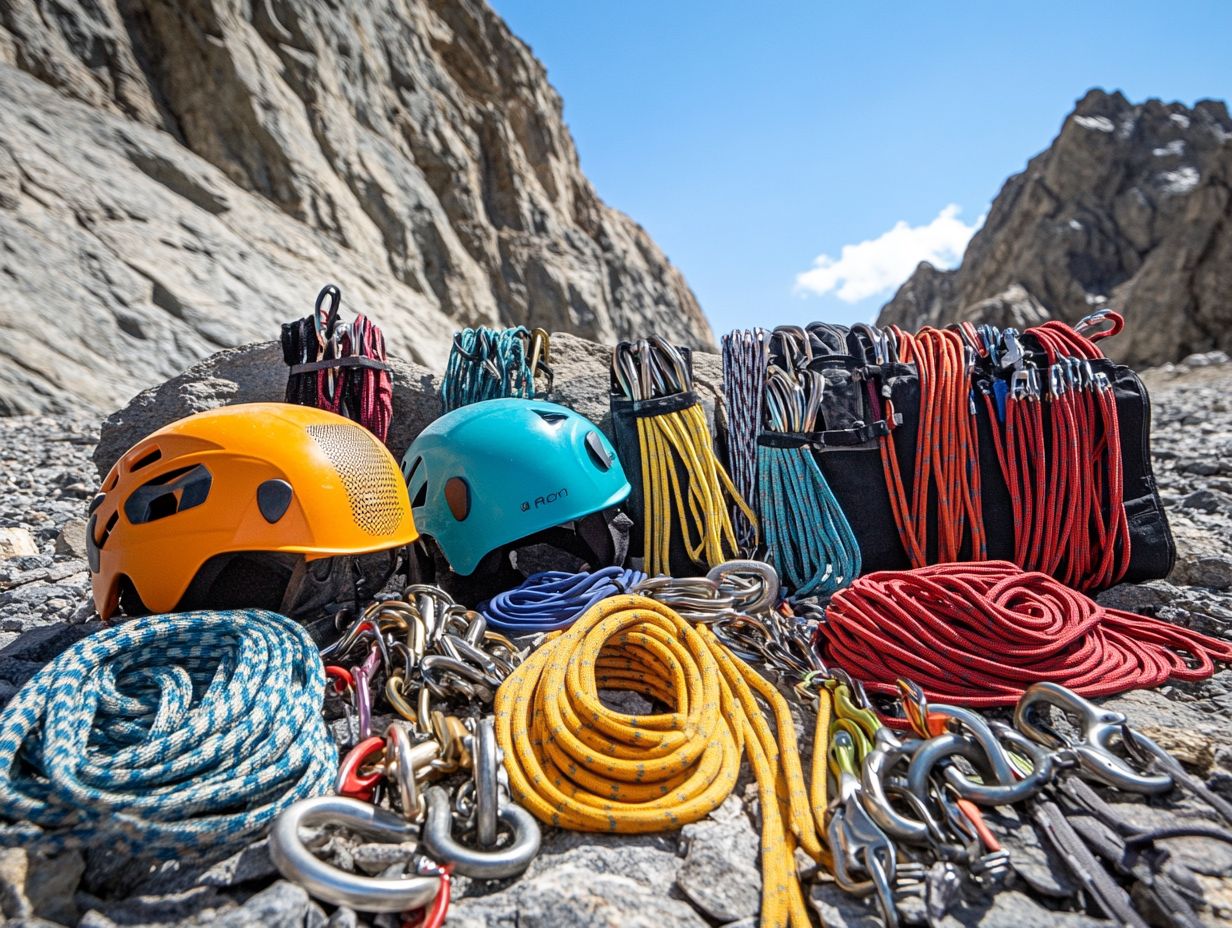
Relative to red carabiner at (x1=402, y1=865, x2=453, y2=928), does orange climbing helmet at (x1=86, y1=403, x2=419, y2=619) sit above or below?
above

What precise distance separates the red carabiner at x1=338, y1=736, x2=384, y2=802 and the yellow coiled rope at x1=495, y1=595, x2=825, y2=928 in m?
0.29

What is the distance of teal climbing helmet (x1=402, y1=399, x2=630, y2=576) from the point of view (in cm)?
268

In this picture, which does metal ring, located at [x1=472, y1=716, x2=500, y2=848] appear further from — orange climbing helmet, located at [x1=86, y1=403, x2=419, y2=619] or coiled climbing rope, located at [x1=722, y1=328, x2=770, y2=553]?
coiled climbing rope, located at [x1=722, y1=328, x2=770, y2=553]

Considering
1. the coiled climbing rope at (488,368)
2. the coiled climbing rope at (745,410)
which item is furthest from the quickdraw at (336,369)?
the coiled climbing rope at (745,410)

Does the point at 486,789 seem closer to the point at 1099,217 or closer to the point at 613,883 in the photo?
the point at 613,883

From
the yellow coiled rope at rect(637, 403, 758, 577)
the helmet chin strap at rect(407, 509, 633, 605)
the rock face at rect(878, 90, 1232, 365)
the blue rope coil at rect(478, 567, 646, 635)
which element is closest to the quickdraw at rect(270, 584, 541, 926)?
the blue rope coil at rect(478, 567, 646, 635)

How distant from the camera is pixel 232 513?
2.07 meters

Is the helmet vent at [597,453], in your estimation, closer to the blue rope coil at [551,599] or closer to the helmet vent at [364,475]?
the blue rope coil at [551,599]

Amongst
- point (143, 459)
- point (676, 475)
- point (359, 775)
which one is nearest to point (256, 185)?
point (143, 459)

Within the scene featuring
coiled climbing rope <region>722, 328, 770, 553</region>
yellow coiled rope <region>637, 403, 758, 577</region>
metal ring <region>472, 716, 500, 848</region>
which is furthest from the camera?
coiled climbing rope <region>722, 328, 770, 553</region>

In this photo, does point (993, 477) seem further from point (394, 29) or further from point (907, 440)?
point (394, 29)

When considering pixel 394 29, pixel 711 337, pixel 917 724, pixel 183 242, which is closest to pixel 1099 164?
pixel 711 337

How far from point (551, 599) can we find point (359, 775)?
1.07 meters

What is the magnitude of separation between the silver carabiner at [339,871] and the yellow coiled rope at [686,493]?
1870 mm
